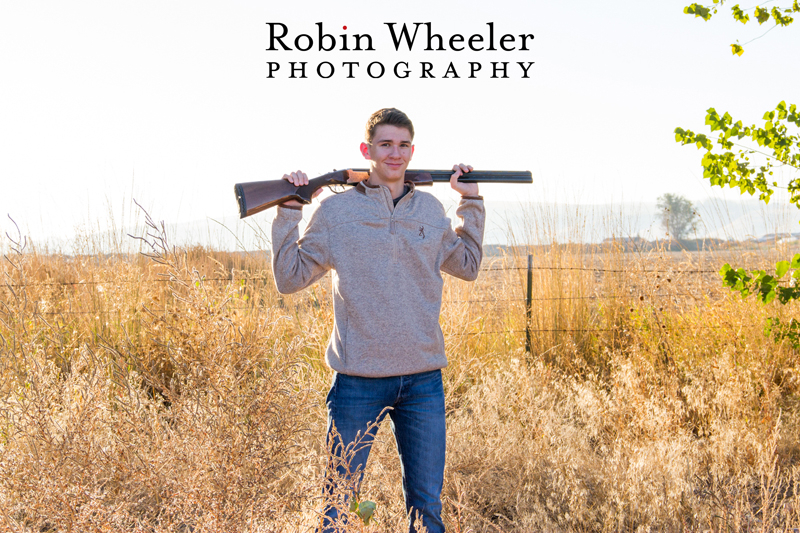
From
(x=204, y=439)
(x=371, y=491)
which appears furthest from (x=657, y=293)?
(x=204, y=439)

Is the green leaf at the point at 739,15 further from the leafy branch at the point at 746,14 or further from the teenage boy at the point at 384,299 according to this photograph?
the teenage boy at the point at 384,299

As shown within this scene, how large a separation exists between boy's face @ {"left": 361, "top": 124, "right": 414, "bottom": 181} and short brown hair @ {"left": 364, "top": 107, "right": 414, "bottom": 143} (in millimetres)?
18

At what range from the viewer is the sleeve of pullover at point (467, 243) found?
2760mm

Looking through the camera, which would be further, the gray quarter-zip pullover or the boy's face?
the boy's face

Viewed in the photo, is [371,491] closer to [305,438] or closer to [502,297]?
[305,438]

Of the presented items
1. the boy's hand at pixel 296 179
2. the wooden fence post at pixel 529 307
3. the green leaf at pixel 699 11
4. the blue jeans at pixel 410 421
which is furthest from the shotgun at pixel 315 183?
the wooden fence post at pixel 529 307

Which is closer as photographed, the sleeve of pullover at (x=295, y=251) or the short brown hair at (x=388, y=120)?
the sleeve of pullover at (x=295, y=251)

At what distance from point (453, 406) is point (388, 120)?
8.93 ft

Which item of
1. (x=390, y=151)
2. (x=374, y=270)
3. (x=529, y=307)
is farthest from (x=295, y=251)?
(x=529, y=307)

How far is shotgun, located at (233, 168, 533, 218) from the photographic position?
8.50 feet

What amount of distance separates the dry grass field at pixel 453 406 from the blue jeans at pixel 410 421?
0.15 meters

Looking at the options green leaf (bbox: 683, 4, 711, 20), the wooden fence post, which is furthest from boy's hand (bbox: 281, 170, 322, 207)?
the wooden fence post

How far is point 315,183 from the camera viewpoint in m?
2.79

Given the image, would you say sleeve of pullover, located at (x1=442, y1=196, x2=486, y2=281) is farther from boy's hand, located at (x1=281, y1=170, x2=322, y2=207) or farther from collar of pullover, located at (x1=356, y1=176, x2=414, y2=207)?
boy's hand, located at (x1=281, y1=170, x2=322, y2=207)
